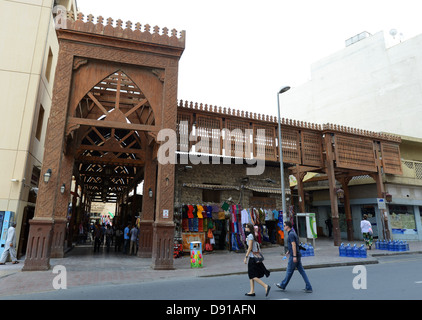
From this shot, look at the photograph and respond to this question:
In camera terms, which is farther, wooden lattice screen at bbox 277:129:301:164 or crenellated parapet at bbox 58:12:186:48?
wooden lattice screen at bbox 277:129:301:164

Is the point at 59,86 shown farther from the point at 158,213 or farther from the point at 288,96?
Result: the point at 288,96

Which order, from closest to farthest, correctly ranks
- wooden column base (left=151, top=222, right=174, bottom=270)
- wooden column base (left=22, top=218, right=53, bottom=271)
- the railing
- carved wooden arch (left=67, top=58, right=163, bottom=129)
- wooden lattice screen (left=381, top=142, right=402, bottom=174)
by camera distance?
wooden column base (left=22, top=218, right=53, bottom=271), wooden column base (left=151, top=222, right=174, bottom=270), carved wooden arch (left=67, top=58, right=163, bottom=129), wooden lattice screen (left=381, top=142, right=402, bottom=174), the railing

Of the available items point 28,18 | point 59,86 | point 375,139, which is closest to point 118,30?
point 59,86

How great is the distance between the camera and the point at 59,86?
34.1 feet

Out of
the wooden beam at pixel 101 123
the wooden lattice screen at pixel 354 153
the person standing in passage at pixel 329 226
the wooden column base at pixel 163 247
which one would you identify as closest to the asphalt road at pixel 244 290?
the wooden column base at pixel 163 247

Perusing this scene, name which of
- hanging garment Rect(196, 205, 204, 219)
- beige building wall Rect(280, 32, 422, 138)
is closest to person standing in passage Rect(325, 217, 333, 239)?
beige building wall Rect(280, 32, 422, 138)

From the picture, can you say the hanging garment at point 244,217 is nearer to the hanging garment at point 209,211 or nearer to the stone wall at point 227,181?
the stone wall at point 227,181

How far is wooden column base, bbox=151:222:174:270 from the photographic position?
10.1 m

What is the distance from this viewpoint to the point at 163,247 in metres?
10.3

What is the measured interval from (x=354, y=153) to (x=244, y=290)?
15.5 meters

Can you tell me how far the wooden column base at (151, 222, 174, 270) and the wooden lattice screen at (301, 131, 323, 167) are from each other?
34.7ft

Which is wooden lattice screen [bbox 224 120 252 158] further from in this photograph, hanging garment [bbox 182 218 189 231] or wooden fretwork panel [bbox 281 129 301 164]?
hanging garment [bbox 182 218 189 231]

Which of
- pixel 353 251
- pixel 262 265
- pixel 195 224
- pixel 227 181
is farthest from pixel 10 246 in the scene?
pixel 353 251

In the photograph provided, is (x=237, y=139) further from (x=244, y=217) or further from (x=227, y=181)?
(x=244, y=217)
